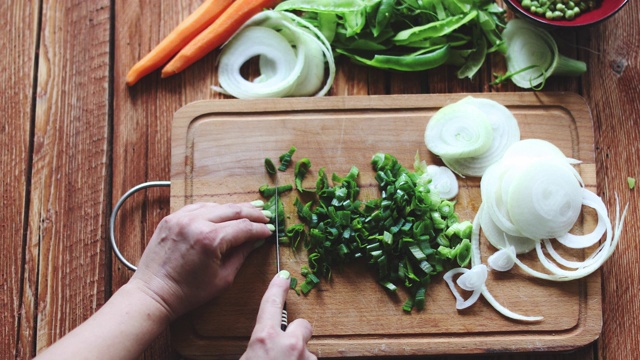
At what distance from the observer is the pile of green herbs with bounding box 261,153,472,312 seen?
78.9 inches

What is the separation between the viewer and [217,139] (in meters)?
2.11

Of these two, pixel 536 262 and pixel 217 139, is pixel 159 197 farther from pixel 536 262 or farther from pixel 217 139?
pixel 536 262

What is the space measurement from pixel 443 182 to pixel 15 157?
1651 millimetres

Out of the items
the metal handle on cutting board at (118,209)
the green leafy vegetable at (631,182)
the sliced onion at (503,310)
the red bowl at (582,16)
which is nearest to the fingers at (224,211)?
the metal handle on cutting board at (118,209)

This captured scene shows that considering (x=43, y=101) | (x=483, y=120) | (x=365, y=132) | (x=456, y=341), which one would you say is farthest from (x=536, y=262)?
(x=43, y=101)

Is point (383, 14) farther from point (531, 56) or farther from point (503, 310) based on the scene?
point (503, 310)

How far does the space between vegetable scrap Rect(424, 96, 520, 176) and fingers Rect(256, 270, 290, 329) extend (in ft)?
2.41

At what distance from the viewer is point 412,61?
2.18 metres

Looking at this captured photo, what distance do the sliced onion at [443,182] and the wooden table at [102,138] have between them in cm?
36

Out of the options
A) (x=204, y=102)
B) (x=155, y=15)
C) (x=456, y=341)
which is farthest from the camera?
(x=155, y=15)

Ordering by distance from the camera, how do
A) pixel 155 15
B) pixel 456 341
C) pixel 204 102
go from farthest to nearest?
1. pixel 155 15
2. pixel 204 102
3. pixel 456 341

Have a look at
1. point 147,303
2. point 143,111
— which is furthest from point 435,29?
point 147,303

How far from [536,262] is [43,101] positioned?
6.51ft

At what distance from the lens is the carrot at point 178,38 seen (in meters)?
2.24
